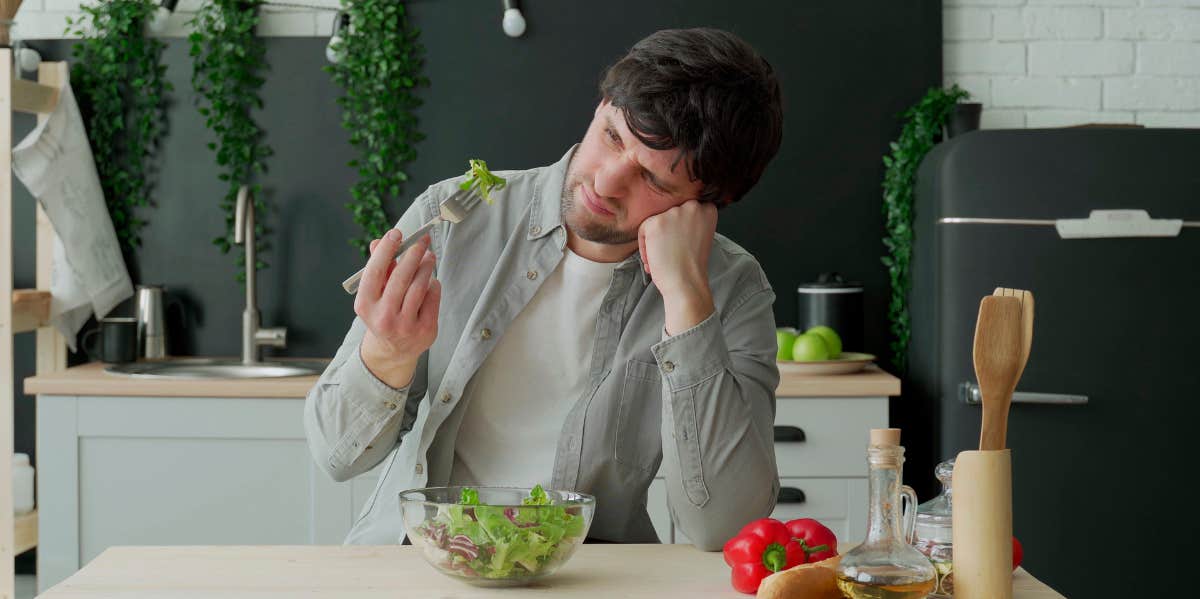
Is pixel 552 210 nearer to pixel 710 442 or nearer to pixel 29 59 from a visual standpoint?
pixel 710 442

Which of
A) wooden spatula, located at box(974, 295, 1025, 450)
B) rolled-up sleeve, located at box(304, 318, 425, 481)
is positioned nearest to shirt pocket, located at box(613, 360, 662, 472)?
rolled-up sleeve, located at box(304, 318, 425, 481)

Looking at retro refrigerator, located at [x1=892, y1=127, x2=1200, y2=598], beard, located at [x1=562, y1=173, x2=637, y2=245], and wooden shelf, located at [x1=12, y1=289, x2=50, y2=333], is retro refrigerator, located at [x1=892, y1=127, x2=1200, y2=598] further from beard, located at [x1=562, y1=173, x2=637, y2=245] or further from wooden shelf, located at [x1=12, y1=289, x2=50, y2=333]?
wooden shelf, located at [x1=12, y1=289, x2=50, y2=333]

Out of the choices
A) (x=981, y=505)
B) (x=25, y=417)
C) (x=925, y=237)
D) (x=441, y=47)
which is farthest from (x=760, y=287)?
(x=25, y=417)

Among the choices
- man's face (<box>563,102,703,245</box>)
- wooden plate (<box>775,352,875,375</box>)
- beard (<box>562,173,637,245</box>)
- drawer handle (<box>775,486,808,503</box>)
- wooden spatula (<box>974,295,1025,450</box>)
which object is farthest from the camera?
wooden plate (<box>775,352,875,375</box>)

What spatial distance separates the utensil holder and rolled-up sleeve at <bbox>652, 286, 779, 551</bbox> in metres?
0.40

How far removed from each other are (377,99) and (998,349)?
2.56 m

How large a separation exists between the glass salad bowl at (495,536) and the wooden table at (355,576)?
0.03 meters

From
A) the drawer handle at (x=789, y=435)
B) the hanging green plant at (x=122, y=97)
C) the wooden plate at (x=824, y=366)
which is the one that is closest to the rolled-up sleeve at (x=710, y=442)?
the drawer handle at (x=789, y=435)

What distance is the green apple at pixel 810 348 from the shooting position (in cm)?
310

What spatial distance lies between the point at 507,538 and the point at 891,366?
2.42 metres

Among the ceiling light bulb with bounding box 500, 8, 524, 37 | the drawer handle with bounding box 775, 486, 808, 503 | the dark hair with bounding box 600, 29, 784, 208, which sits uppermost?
the ceiling light bulb with bounding box 500, 8, 524, 37

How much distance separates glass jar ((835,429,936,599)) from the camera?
1195 millimetres

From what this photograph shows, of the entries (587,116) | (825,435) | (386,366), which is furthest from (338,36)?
(386,366)

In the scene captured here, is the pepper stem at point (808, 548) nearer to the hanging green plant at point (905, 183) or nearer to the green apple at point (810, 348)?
the green apple at point (810, 348)
